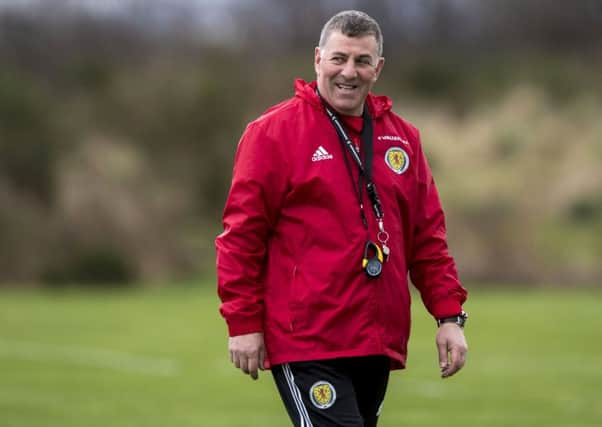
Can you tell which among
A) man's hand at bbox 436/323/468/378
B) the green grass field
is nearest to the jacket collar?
man's hand at bbox 436/323/468/378

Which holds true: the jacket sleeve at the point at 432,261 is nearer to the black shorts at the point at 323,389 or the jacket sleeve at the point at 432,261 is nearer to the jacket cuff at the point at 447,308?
the jacket cuff at the point at 447,308

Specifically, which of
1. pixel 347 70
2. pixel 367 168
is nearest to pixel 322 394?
pixel 367 168

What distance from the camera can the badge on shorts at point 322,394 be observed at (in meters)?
5.05

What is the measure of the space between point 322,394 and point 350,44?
134 cm

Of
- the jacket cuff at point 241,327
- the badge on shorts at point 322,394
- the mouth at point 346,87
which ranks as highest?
the mouth at point 346,87

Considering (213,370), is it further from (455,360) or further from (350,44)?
(350,44)

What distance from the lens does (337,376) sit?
16.8 ft

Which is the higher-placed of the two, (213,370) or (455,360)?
(455,360)

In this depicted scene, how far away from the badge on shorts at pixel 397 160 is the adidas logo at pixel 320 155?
274mm

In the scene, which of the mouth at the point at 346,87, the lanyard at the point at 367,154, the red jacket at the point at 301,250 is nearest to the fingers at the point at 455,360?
the red jacket at the point at 301,250

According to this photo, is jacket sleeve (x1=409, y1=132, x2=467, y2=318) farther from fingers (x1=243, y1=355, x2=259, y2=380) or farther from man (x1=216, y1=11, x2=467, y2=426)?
fingers (x1=243, y1=355, x2=259, y2=380)

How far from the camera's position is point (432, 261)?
17.9ft

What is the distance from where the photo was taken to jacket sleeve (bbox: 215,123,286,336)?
503 cm

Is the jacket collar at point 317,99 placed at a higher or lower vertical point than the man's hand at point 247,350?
higher
